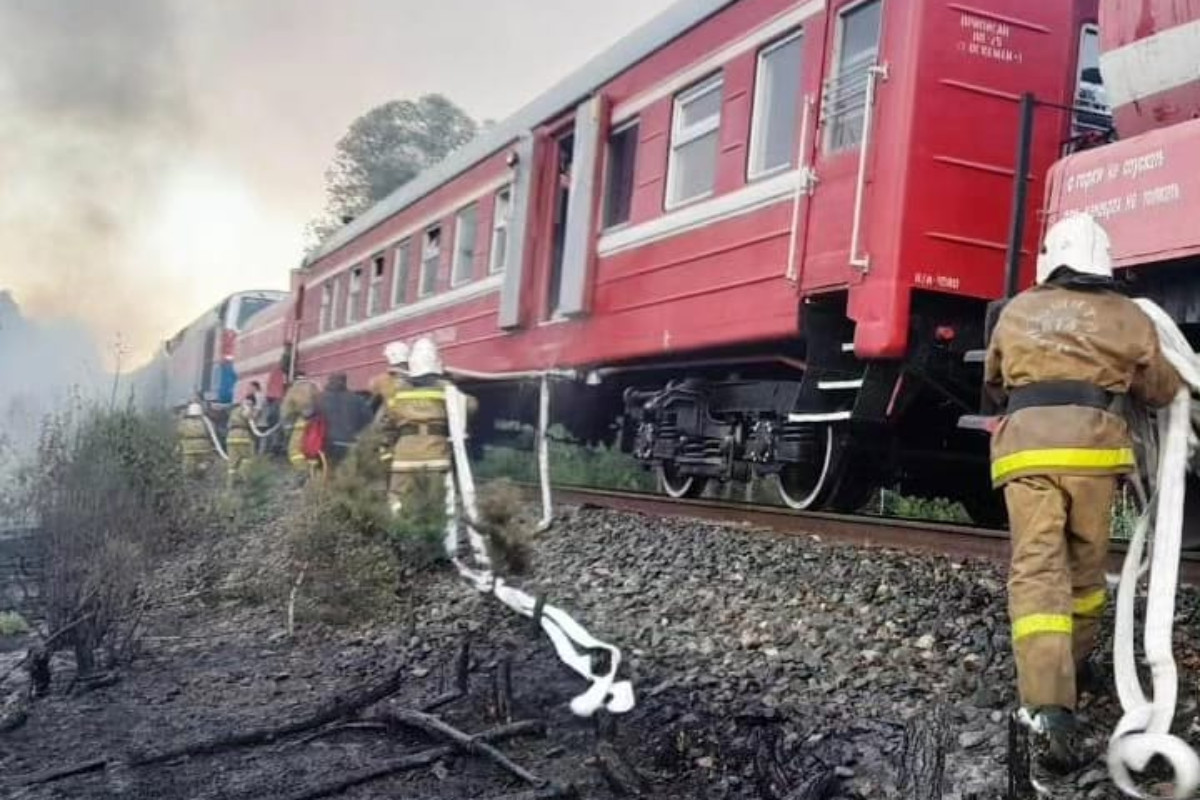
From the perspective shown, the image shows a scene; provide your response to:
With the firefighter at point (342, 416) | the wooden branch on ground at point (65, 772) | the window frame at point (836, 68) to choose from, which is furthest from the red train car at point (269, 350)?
the wooden branch on ground at point (65, 772)

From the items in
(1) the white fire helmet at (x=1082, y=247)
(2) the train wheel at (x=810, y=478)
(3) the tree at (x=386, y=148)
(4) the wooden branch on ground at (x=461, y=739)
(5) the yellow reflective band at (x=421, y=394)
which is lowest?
(4) the wooden branch on ground at (x=461, y=739)

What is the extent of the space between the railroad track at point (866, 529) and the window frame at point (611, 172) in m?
1.89

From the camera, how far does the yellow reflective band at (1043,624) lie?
326cm

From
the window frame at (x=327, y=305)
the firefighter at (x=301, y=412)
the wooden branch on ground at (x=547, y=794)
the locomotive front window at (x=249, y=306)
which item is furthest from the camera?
the locomotive front window at (x=249, y=306)

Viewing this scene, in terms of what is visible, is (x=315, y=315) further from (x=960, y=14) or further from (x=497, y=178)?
(x=960, y=14)

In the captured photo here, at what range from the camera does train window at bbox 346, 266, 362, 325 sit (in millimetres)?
15516

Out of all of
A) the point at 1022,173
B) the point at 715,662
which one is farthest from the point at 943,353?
the point at 715,662

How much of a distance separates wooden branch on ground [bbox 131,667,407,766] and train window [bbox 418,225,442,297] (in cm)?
760

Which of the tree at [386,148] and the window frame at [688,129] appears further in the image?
the tree at [386,148]

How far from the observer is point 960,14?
18.9ft

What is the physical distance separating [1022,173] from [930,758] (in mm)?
3038

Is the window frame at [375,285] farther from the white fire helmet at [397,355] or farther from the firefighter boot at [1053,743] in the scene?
the firefighter boot at [1053,743]

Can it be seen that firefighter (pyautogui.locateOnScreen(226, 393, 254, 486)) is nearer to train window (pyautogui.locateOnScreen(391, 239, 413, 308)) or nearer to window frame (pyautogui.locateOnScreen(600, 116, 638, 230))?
train window (pyautogui.locateOnScreen(391, 239, 413, 308))

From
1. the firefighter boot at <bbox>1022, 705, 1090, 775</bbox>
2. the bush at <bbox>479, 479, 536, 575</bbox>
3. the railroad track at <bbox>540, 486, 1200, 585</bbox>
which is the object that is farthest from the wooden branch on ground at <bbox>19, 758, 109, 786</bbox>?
the railroad track at <bbox>540, 486, 1200, 585</bbox>
